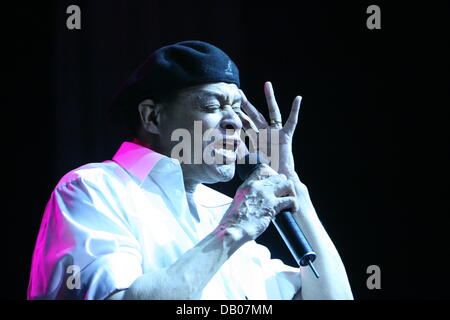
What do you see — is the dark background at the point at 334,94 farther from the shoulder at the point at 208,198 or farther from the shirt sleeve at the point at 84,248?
the shirt sleeve at the point at 84,248

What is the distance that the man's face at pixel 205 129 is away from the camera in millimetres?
1670

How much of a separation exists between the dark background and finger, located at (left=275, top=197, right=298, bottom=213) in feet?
3.07

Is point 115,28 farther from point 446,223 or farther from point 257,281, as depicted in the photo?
point 446,223

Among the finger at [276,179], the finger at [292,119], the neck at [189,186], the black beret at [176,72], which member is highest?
the black beret at [176,72]

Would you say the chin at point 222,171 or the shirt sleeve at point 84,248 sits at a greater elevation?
the chin at point 222,171

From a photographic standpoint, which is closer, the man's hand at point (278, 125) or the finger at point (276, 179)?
the finger at point (276, 179)

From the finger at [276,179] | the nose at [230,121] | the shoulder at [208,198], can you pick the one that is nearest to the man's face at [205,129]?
the nose at [230,121]

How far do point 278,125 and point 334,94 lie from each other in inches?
27.9

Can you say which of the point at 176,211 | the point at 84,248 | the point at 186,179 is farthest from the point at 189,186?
the point at 84,248

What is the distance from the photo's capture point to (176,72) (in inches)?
66.2

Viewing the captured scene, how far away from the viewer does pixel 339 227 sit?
243cm

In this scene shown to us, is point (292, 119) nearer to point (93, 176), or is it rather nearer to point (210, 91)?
point (210, 91)

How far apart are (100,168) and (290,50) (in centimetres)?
125
